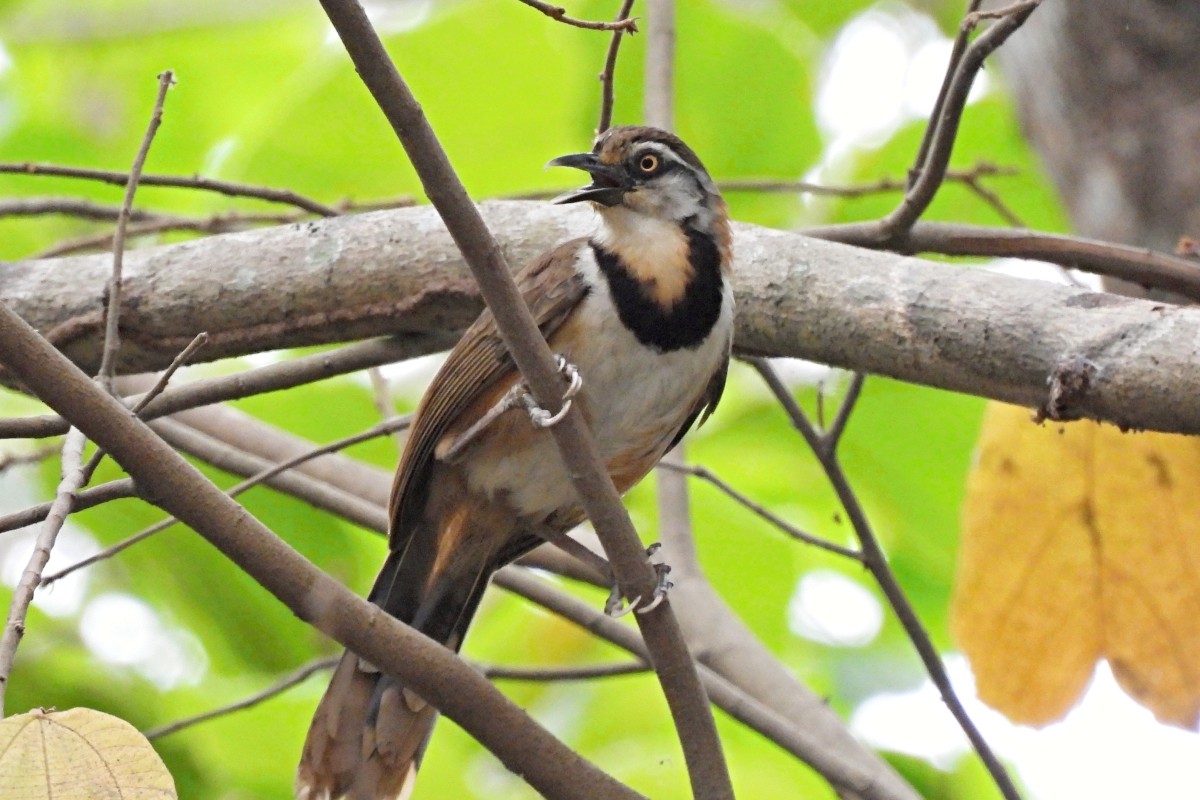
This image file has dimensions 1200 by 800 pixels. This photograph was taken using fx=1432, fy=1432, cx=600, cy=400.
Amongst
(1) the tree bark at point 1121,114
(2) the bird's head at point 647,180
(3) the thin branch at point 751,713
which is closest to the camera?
(3) the thin branch at point 751,713

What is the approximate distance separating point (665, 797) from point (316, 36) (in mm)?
3274

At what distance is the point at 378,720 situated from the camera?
3277 mm

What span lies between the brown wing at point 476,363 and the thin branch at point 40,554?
2.90 ft

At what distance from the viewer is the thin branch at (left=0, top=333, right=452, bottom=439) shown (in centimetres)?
300

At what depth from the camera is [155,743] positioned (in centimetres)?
379

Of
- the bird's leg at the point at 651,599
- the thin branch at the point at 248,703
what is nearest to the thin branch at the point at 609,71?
the bird's leg at the point at 651,599

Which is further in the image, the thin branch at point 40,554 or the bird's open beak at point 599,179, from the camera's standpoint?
the bird's open beak at point 599,179

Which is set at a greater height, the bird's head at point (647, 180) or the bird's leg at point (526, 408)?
the bird's head at point (647, 180)

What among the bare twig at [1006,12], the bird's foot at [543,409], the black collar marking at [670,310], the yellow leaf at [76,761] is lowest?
the yellow leaf at [76,761]

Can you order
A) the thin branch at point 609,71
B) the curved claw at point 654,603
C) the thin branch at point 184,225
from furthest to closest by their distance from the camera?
the thin branch at point 184,225 → the thin branch at point 609,71 → the curved claw at point 654,603

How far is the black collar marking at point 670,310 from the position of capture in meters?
3.22

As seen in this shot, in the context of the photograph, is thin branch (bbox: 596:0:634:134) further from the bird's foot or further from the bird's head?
the bird's foot

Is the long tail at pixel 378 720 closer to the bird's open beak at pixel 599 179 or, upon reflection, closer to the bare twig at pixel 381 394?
the bare twig at pixel 381 394

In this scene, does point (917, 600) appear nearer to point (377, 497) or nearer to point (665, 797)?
point (665, 797)
